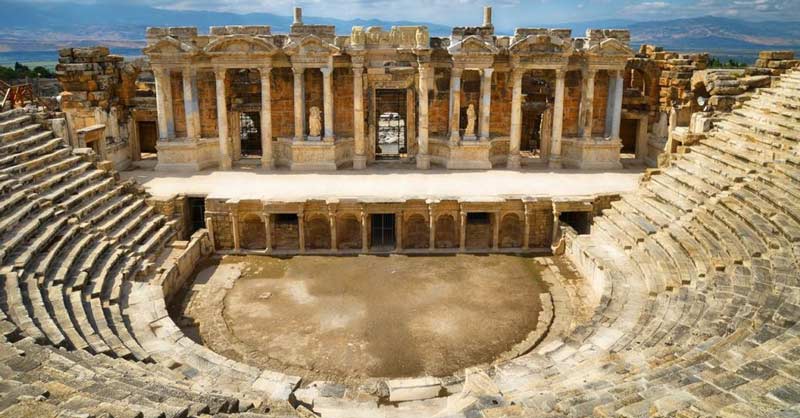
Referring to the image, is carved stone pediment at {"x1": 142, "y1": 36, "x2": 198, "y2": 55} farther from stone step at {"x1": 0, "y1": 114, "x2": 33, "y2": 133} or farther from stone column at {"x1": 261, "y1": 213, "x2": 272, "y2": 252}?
stone column at {"x1": 261, "y1": 213, "x2": 272, "y2": 252}

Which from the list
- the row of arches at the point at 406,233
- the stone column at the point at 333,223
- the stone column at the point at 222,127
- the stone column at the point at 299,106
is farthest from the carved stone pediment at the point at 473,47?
the stone column at the point at 222,127

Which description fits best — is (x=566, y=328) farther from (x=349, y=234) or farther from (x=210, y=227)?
(x=210, y=227)

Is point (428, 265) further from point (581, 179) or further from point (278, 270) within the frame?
point (581, 179)

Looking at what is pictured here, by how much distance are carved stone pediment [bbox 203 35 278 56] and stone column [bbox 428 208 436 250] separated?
8.58m

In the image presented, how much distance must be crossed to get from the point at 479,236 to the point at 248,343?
333 inches

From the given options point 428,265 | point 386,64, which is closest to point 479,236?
point 428,265

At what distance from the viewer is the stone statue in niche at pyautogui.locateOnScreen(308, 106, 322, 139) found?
22755 millimetres

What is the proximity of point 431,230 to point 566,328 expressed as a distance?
19.5ft

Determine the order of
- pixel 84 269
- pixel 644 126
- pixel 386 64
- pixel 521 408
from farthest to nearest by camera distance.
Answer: pixel 644 126
pixel 386 64
pixel 84 269
pixel 521 408

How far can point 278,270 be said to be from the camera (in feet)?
57.2

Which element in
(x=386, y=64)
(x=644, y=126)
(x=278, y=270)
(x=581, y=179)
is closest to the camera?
(x=278, y=270)

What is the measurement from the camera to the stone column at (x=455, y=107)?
2297 cm

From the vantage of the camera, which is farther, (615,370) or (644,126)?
(644,126)

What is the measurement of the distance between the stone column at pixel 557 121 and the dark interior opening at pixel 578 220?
13.7 feet
